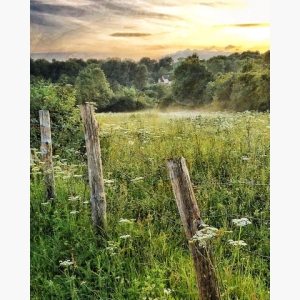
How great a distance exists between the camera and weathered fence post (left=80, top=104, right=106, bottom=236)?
13.7ft

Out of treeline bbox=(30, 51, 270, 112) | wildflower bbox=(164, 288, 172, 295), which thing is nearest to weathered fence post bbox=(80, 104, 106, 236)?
treeline bbox=(30, 51, 270, 112)

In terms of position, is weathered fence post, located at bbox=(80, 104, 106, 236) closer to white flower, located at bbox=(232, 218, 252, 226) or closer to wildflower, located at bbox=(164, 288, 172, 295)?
wildflower, located at bbox=(164, 288, 172, 295)

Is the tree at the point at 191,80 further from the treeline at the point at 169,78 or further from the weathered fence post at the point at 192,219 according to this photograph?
the weathered fence post at the point at 192,219

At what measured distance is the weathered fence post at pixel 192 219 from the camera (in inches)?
130

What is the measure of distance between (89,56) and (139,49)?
37cm

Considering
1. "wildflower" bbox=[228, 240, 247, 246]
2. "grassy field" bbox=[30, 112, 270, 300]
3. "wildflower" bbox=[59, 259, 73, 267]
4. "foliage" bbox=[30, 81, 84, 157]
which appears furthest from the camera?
"foliage" bbox=[30, 81, 84, 157]

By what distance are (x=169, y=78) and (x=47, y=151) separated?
1.07 metres

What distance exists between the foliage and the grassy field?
0.56 ft

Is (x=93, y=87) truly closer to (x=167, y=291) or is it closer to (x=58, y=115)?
(x=58, y=115)

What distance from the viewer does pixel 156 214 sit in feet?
13.2

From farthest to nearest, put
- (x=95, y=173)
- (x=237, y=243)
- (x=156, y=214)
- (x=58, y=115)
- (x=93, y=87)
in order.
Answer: (x=58, y=115) → (x=93, y=87) → (x=95, y=173) → (x=156, y=214) → (x=237, y=243)

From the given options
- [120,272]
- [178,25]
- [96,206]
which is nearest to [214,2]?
[178,25]

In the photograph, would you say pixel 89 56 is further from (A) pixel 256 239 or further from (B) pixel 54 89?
(A) pixel 256 239

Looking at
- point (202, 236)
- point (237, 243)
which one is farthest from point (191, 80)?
point (202, 236)
